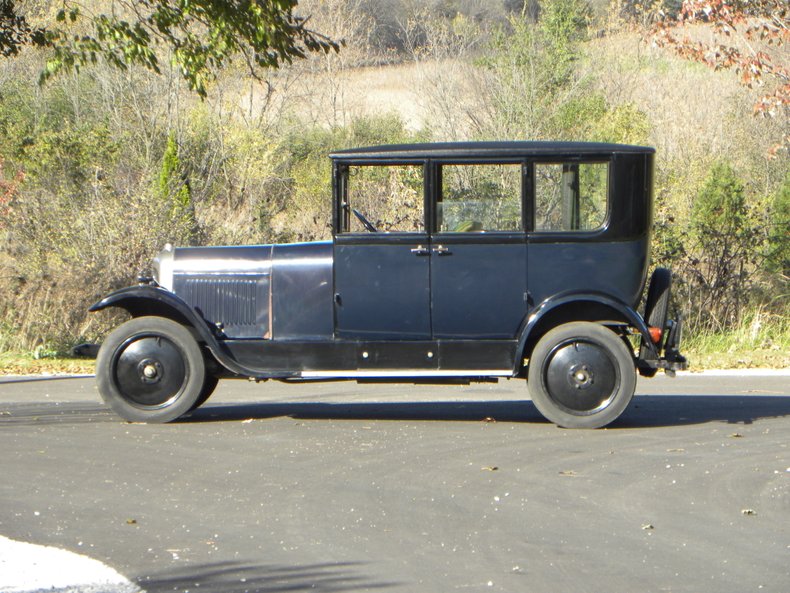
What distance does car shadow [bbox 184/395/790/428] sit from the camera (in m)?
9.50

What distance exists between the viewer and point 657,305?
919 centimetres

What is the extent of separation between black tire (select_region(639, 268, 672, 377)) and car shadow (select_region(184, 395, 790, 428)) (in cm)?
60

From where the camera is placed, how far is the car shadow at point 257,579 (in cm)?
493

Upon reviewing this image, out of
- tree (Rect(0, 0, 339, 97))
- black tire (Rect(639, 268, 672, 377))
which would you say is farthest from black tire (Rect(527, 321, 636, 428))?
tree (Rect(0, 0, 339, 97))

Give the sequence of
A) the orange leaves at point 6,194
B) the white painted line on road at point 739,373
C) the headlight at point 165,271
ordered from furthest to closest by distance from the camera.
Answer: the orange leaves at point 6,194
the white painted line on road at point 739,373
the headlight at point 165,271

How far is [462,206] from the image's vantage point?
9.01 meters

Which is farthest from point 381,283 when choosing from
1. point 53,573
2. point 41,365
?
point 41,365

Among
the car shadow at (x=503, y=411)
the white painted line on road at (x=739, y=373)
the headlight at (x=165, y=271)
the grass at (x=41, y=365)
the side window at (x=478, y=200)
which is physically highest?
the side window at (x=478, y=200)

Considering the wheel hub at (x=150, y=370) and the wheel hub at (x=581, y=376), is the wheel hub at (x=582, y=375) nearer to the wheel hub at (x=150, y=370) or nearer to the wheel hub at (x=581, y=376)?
the wheel hub at (x=581, y=376)

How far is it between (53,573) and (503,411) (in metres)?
5.50

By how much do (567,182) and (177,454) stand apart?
3.71 metres

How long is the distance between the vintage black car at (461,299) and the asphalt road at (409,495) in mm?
458

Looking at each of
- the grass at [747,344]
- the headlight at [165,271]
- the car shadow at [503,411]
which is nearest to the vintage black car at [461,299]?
the headlight at [165,271]

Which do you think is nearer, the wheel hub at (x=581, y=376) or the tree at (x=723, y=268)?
the wheel hub at (x=581, y=376)
